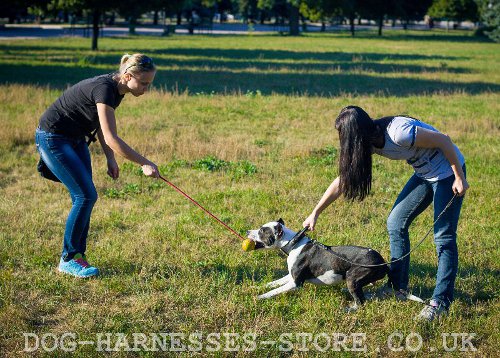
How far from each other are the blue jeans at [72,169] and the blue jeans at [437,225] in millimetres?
2979

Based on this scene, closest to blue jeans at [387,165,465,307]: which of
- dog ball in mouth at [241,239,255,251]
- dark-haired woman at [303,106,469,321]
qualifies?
dark-haired woman at [303,106,469,321]

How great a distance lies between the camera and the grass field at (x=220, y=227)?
5.30 metres

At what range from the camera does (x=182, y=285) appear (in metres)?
6.11

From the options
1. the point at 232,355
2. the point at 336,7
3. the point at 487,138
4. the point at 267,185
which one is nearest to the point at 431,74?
the point at 487,138

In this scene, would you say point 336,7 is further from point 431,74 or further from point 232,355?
point 232,355

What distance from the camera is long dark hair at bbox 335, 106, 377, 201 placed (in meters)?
4.96

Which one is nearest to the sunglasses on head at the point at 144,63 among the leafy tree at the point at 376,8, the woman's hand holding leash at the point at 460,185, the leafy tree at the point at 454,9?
the woman's hand holding leash at the point at 460,185

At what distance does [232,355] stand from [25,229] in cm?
400

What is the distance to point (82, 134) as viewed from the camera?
6.10 meters

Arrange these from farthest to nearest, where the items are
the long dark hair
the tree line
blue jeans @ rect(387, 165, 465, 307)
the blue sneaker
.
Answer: the tree line < the blue sneaker < blue jeans @ rect(387, 165, 465, 307) < the long dark hair

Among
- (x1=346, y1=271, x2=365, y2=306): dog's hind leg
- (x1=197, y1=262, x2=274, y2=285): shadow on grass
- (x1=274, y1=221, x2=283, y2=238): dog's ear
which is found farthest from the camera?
(x1=197, y1=262, x2=274, y2=285): shadow on grass

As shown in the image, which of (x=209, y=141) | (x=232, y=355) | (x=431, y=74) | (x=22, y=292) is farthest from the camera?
(x=431, y=74)

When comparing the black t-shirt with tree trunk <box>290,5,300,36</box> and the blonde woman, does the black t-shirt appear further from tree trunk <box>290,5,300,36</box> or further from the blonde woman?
tree trunk <box>290,5,300,36</box>

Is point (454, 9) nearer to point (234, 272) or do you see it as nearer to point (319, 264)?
point (234, 272)
